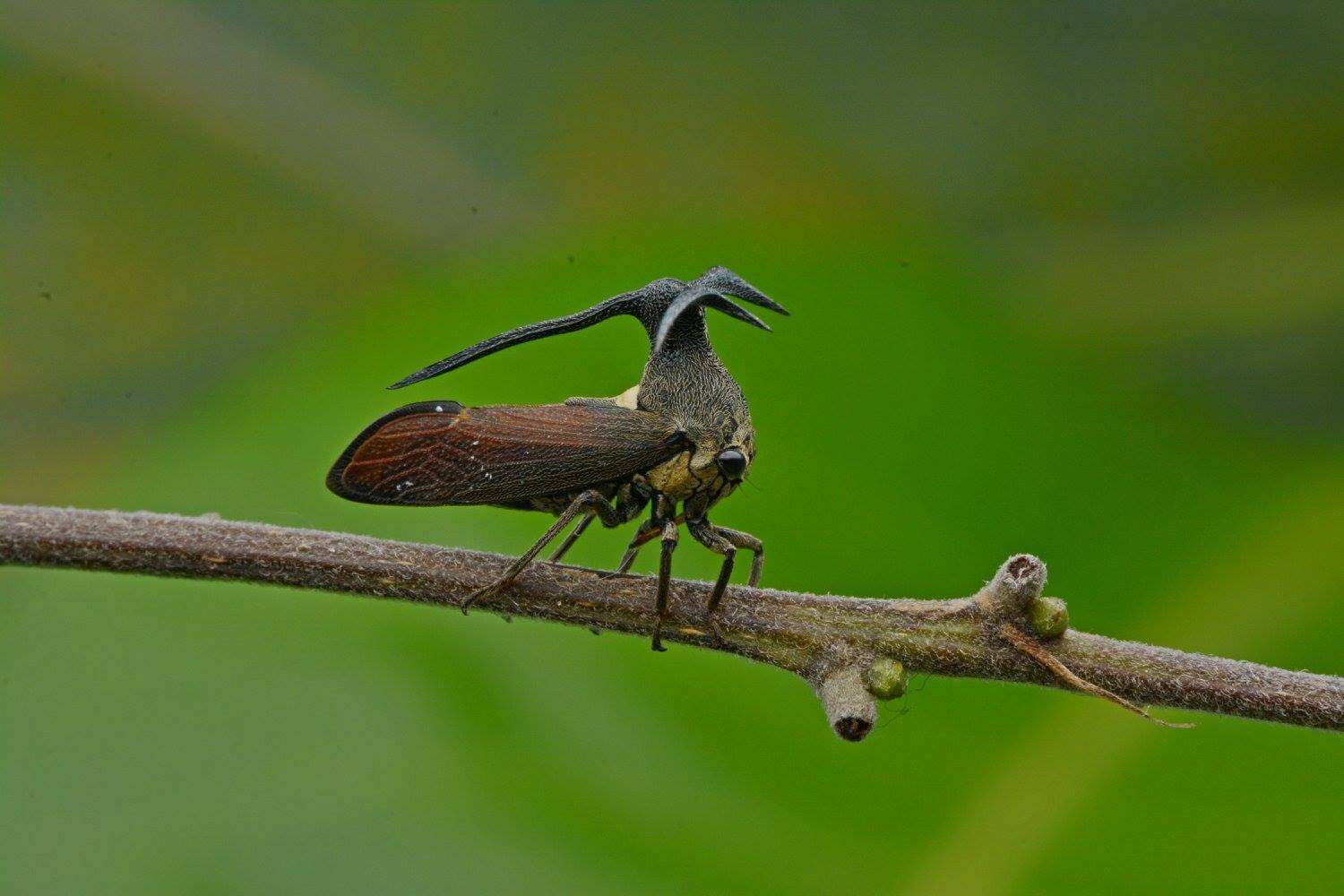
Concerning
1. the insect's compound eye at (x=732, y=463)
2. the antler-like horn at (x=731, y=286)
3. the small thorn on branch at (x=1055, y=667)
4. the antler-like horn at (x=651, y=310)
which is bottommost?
the small thorn on branch at (x=1055, y=667)

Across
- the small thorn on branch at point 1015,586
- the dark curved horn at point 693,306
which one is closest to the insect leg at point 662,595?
the dark curved horn at point 693,306

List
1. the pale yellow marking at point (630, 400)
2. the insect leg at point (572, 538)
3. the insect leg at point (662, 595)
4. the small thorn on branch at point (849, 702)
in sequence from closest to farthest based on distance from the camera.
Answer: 1. the small thorn on branch at point (849, 702)
2. the insect leg at point (662, 595)
3. the insect leg at point (572, 538)
4. the pale yellow marking at point (630, 400)

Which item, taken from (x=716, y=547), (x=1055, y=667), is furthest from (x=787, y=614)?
(x=1055, y=667)

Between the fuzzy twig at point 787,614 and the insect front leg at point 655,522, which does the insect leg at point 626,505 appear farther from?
the fuzzy twig at point 787,614

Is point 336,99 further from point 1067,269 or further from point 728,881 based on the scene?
point 728,881

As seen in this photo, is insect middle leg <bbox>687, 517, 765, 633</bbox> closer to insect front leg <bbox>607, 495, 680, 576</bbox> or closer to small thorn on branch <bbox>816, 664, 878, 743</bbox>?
insect front leg <bbox>607, 495, 680, 576</bbox>

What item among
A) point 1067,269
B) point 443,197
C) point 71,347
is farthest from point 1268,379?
point 71,347

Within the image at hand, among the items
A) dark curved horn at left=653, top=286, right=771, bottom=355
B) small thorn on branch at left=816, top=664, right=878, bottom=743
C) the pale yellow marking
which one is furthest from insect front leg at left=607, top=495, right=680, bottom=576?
small thorn on branch at left=816, top=664, right=878, bottom=743
